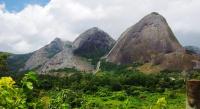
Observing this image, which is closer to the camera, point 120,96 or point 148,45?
point 120,96

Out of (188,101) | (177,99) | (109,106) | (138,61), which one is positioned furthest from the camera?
(138,61)

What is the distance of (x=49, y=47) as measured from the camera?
166m

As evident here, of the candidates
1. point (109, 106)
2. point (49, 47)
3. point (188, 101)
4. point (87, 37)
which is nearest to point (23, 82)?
point (188, 101)

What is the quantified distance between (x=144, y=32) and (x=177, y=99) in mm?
50584

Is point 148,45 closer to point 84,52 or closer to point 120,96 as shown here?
point 84,52

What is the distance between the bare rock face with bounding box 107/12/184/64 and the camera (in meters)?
99.6

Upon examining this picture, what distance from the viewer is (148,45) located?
101500 mm

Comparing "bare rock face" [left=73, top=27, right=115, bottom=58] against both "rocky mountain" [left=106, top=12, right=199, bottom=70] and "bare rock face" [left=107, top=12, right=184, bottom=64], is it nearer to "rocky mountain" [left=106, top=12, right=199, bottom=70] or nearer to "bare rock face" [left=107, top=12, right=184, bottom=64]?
"rocky mountain" [left=106, top=12, right=199, bottom=70]

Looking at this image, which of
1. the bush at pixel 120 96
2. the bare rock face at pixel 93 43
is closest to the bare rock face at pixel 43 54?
the bare rock face at pixel 93 43

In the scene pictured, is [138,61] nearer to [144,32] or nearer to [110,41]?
[144,32]

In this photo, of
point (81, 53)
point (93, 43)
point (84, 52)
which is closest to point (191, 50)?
point (93, 43)

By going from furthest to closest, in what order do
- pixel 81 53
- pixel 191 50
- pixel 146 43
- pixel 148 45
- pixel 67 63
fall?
pixel 81 53
pixel 191 50
pixel 67 63
pixel 146 43
pixel 148 45

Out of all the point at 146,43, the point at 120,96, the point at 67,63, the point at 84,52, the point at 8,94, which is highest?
the point at 146,43

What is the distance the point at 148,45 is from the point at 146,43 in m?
0.71
